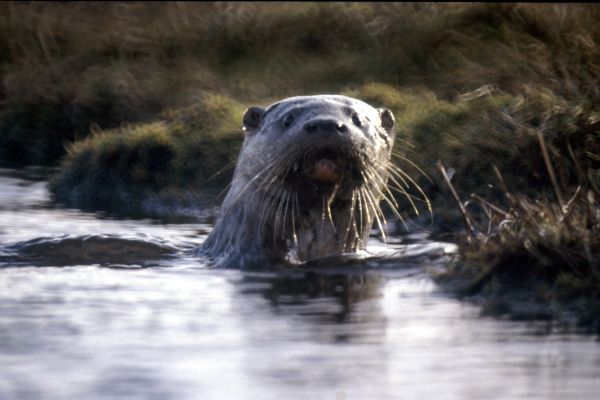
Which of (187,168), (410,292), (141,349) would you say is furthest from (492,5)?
(141,349)

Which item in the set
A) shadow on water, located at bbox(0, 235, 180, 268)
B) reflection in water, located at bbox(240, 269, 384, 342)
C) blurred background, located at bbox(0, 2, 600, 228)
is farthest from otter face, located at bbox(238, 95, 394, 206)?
blurred background, located at bbox(0, 2, 600, 228)

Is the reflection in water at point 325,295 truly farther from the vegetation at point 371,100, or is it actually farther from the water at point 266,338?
the vegetation at point 371,100

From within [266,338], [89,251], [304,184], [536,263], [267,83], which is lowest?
[266,338]

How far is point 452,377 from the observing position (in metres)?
4.80

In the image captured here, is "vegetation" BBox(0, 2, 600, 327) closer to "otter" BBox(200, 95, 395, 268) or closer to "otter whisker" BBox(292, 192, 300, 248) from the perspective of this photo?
"otter" BBox(200, 95, 395, 268)

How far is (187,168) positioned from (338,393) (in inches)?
296

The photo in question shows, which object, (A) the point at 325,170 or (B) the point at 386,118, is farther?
(B) the point at 386,118

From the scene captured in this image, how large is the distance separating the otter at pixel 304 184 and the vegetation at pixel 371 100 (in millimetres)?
693

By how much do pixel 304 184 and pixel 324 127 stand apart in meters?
0.45

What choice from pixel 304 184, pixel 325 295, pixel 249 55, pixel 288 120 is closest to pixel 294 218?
pixel 304 184

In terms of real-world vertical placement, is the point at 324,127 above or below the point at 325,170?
above

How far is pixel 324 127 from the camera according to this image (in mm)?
6852

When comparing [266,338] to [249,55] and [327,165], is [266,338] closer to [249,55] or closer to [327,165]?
[327,165]

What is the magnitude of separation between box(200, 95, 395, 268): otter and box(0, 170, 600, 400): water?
0.74ft
